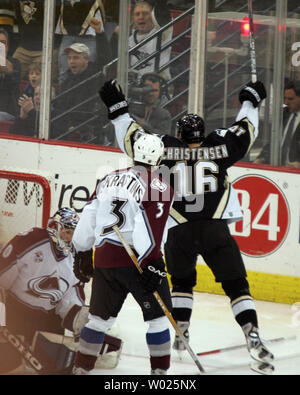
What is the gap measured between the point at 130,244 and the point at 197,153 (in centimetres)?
86

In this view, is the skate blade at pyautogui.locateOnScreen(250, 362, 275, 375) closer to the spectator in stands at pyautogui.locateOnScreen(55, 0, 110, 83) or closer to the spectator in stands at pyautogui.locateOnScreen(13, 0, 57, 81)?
the spectator in stands at pyautogui.locateOnScreen(55, 0, 110, 83)

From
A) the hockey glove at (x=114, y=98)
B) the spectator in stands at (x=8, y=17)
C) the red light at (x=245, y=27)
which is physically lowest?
the hockey glove at (x=114, y=98)

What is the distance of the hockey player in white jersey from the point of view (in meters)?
4.31

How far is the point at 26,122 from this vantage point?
7496 millimetres

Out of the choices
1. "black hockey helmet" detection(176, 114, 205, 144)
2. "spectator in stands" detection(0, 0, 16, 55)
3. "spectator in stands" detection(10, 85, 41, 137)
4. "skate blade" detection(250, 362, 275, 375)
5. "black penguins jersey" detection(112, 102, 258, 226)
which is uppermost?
"spectator in stands" detection(0, 0, 16, 55)

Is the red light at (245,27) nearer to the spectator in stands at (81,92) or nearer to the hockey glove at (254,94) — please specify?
the spectator in stands at (81,92)

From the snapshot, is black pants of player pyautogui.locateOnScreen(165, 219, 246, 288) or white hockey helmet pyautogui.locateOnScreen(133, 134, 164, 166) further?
black pants of player pyautogui.locateOnScreen(165, 219, 246, 288)

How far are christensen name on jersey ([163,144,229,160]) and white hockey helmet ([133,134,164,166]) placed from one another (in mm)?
584

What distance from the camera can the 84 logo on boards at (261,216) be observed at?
254 inches

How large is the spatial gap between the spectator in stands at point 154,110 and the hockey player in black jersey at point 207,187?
1798 millimetres

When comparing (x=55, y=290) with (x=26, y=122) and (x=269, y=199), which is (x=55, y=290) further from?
(x=26, y=122)

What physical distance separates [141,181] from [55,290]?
2.79 ft

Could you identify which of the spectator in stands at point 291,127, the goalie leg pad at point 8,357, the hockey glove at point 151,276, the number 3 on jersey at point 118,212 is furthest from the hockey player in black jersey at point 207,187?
the spectator in stands at point 291,127

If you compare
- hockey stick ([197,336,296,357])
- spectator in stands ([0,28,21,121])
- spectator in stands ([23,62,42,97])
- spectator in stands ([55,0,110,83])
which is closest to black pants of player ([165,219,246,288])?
hockey stick ([197,336,296,357])
